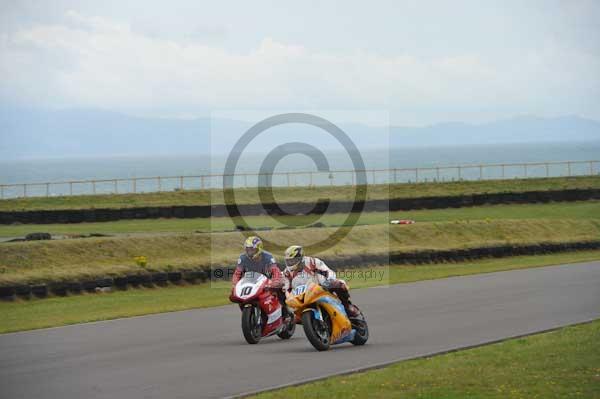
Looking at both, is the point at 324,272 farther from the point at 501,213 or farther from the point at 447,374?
the point at 501,213

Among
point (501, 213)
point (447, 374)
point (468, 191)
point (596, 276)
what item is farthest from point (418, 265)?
point (468, 191)

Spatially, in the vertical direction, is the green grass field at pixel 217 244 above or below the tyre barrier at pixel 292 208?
below

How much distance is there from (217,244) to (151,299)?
6511 millimetres

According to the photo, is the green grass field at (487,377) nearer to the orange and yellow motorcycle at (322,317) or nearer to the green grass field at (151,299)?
the orange and yellow motorcycle at (322,317)

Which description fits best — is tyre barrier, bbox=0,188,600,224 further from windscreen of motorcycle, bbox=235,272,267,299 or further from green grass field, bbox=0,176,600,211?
windscreen of motorcycle, bbox=235,272,267,299

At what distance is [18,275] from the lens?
22172 mm

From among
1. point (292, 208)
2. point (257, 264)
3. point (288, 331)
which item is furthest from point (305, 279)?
point (292, 208)

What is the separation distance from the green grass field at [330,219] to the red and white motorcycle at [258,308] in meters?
21.4

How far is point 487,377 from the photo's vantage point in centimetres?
1052

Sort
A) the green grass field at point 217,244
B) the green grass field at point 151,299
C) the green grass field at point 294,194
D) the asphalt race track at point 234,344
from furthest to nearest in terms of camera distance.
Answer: the green grass field at point 294,194 → the green grass field at point 217,244 → the green grass field at point 151,299 → the asphalt race track at point 234,344

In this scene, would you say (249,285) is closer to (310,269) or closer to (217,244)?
(310,269)

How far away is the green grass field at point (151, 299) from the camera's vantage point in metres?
18.2

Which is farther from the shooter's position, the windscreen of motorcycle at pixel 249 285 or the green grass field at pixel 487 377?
the windscreen of motorcycle at pixel 249 285

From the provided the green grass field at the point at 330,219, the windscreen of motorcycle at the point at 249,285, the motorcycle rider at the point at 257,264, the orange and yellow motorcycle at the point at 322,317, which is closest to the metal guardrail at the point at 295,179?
the green grass field at the point at 330,219
